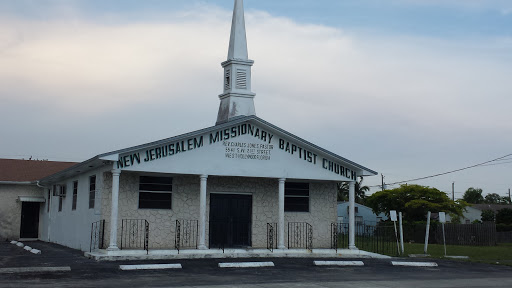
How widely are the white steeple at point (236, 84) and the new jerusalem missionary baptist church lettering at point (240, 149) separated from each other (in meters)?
2.25

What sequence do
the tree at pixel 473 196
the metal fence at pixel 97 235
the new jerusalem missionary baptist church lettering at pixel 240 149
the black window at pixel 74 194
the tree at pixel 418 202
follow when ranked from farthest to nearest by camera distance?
the tree at pixel 473 196
the tree at pixel 418 202
the black window at pixel 74 194
the metal fence at pixel 97 235
the new jerusalem missionary baptist church lettering at pixel 240 149

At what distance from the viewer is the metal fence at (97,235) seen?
22.7 metres

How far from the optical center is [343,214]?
66.6 m

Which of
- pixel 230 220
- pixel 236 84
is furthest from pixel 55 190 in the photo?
pixel 236 84

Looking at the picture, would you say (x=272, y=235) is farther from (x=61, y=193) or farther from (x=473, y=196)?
(x=473, y=196)

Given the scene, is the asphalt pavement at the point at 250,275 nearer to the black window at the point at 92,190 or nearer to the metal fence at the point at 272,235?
the black window at the point at 92,190

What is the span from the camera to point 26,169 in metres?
37.5

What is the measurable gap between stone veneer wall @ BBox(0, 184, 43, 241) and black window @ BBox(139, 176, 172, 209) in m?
13.9

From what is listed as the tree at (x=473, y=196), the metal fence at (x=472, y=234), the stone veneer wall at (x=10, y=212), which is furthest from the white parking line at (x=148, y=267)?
the tree at (x=473, y=196)

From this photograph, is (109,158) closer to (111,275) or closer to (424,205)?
(111,275)

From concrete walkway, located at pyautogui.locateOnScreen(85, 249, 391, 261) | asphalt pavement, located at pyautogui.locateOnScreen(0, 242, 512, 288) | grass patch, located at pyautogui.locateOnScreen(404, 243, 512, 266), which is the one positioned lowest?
asphalt pavement, located at pyautogui.locateOnScreen(0, 242, 512, 288)

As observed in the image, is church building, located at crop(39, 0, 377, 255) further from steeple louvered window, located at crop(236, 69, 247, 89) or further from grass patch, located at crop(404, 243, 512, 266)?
grass patch, located at crop(404, 243, 512, 266)

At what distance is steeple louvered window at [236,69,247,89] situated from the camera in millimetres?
26859

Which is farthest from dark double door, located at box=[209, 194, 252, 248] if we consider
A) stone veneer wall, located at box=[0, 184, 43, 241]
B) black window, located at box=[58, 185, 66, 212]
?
stone veneer wall, located at box=[0, 184, 43, 241]
